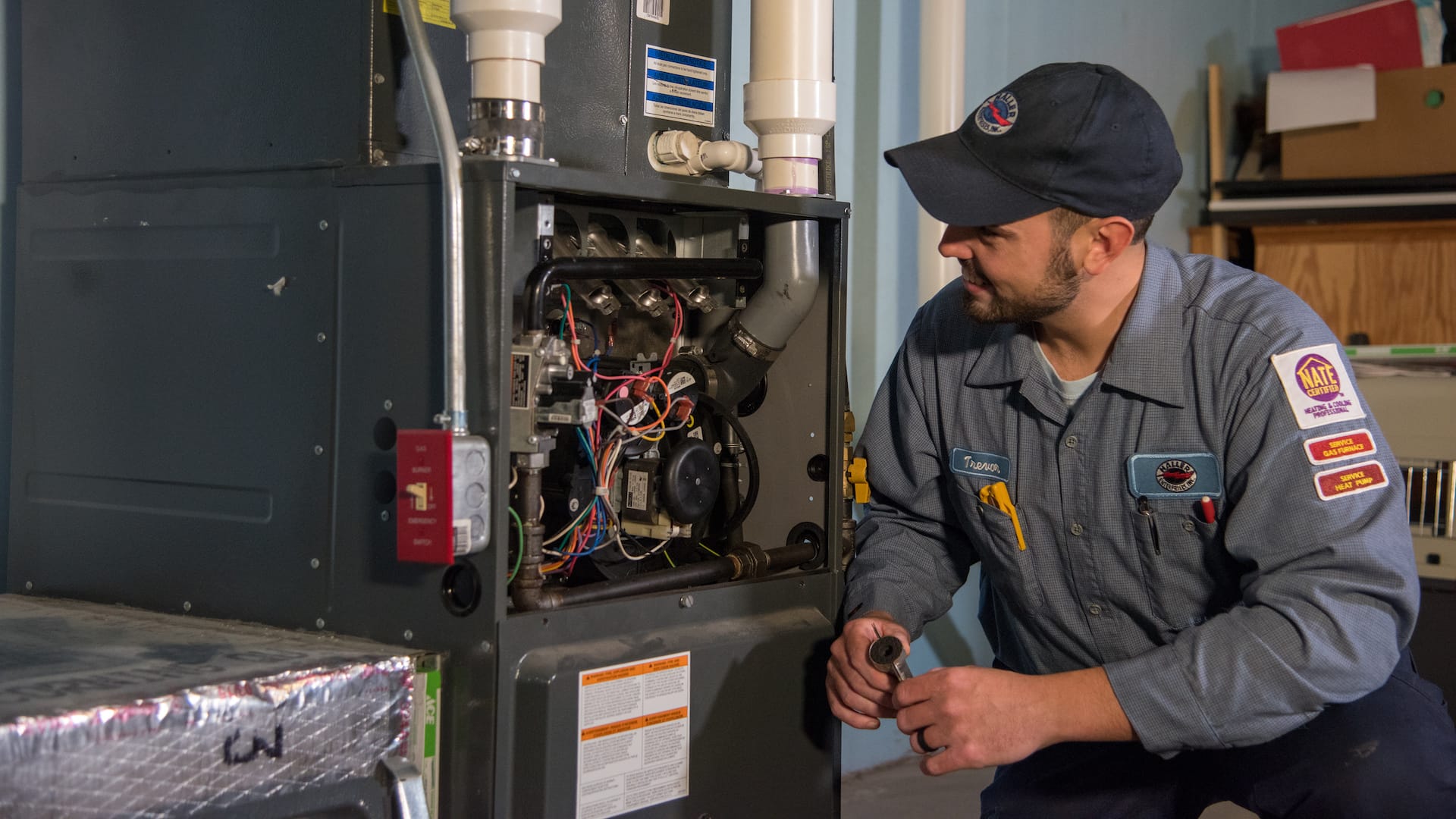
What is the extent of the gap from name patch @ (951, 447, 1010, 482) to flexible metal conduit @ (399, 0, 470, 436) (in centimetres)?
64

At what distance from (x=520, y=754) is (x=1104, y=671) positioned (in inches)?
22.2

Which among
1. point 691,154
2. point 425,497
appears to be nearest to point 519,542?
point 425,497

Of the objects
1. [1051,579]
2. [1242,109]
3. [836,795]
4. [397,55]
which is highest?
[1242,109]

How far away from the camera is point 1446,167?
3.10m

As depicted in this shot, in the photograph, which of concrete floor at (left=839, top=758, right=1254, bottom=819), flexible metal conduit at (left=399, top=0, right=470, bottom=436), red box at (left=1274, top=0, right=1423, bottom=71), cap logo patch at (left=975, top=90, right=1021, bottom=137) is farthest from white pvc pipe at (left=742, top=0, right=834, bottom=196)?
red box at (left=1274, top=0, right=1423, bottom=71)

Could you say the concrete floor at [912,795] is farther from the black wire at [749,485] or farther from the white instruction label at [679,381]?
the white instruction label at [679,381]

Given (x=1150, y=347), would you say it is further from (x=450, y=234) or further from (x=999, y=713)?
(x=450, y=234)

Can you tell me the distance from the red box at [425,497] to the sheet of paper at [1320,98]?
9.13 ft

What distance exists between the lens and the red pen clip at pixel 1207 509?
54.6 inches

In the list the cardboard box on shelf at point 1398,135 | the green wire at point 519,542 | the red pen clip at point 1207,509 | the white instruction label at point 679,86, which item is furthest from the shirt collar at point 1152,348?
the cardboard box on shelf at point 1398,135

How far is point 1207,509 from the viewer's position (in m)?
1.39

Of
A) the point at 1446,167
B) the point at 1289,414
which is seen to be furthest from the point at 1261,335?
the point at 1446,167

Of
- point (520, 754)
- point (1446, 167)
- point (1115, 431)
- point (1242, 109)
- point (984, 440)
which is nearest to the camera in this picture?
point (520, 754)

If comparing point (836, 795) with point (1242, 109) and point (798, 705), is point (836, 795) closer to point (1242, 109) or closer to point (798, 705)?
point (798, 705)
